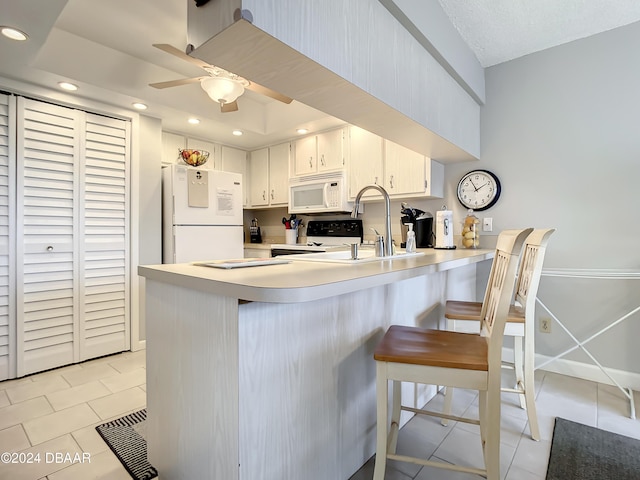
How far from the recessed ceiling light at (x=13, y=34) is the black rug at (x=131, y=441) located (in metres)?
2.13

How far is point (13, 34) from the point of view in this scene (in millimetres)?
1707

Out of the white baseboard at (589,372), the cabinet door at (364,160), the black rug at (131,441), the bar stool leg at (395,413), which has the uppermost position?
the cabinet door at (364,160)

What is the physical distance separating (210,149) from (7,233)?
2123mm

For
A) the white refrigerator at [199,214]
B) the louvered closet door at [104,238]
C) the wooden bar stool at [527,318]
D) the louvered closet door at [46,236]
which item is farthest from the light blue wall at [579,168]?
the louvered closet door at [46,236]

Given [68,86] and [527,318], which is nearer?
[527,318]

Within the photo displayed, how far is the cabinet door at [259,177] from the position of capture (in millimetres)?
4176

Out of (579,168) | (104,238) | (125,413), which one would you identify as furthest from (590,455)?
(104,238)

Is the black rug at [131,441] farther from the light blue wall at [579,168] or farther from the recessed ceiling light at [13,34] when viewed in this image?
the light blue wall at [579,168]

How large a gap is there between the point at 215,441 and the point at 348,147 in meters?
2.86

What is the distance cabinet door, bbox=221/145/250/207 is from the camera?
411cm

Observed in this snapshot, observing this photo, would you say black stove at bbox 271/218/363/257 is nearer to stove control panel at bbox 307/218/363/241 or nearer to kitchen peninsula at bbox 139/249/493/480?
stove control panel at bbox 307/218/363/241

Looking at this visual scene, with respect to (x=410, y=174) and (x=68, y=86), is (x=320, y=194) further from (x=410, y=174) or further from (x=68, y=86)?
(x=68, y=86)

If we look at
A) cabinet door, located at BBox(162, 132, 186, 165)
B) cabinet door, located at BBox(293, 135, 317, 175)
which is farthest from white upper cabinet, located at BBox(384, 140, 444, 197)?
cabinet door, located at BBox(162, 132, 186, 165)

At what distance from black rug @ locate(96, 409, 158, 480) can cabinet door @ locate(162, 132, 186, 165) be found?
2575 mm
